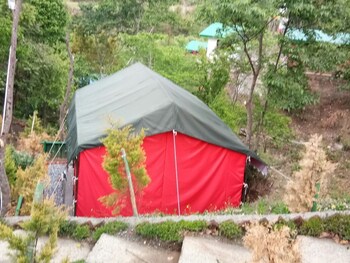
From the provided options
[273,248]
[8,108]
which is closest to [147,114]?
[8,108]

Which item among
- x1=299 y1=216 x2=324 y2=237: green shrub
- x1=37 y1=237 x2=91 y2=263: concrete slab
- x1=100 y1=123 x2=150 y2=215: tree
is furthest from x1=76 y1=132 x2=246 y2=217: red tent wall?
x1=299 y1=216 x2=324 y2=237: green shrub

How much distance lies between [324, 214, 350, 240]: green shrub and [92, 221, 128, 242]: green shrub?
2730 mm

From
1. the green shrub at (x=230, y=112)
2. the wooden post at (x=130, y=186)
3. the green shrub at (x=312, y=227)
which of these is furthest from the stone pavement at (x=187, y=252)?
the green shrub at (x=230, y=112)

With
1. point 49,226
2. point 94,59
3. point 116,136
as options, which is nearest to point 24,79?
point 94,59

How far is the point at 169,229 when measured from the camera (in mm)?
6207

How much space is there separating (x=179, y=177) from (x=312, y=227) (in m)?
4.16

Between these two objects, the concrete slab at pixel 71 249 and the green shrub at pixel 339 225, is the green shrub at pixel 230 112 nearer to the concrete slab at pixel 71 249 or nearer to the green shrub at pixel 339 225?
the green shrub at pixel 339 225

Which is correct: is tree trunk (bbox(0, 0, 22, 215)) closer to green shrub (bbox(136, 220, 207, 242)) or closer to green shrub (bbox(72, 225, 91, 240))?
green shrub (bbox(72, 225, 91, 240))

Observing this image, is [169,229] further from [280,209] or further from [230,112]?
[230,112]

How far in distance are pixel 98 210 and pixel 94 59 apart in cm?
1470

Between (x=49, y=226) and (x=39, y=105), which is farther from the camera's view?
(x=39, y=105)

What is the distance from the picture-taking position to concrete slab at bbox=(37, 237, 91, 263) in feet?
19.4

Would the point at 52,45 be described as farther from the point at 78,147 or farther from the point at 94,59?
the point at 78,147

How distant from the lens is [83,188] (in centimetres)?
996
